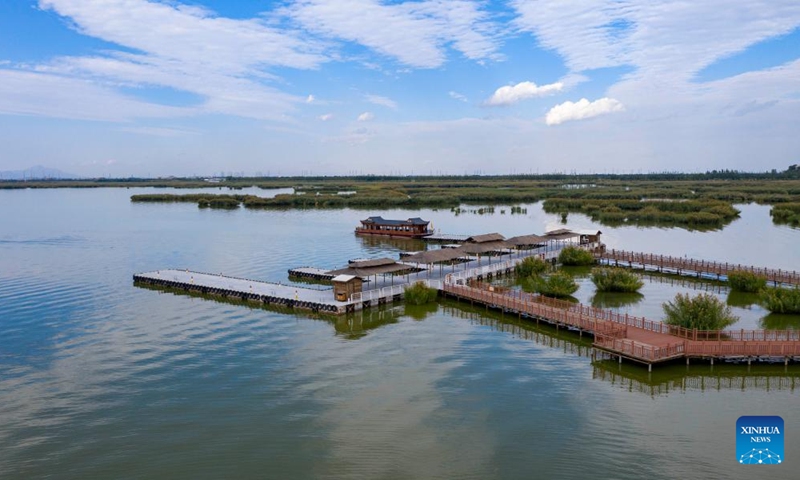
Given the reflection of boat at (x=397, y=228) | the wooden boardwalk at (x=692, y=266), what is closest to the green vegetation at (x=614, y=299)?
the wooden boardwalk at (x=692, y=266)

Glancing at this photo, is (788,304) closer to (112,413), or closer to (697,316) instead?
(697,316)

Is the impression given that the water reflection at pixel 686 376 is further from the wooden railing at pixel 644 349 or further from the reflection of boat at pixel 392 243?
the reflection of boat at pixel 392 243

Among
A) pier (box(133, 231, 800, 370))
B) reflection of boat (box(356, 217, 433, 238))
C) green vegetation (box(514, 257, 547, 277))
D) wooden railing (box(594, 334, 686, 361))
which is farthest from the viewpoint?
reflection of boat (box(356, 217, 433, 238))

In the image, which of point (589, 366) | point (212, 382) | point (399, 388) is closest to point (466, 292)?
point (589, 366)

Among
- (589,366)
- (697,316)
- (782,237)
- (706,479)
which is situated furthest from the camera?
(782,237)

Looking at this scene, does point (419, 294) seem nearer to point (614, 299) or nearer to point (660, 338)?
point (614, 299)

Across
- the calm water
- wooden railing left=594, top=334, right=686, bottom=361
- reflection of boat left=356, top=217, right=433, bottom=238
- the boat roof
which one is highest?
the boat roof

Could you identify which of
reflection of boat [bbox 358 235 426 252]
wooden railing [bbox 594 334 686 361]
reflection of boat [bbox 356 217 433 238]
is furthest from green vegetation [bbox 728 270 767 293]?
reflection of boat [bbox 356 217 433 238]

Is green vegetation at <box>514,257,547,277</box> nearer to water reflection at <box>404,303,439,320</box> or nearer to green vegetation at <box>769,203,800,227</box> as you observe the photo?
water reflection at <box>404,303,439,320</box>
